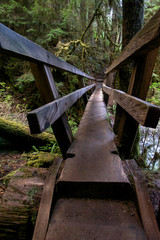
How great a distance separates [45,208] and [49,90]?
1087mm

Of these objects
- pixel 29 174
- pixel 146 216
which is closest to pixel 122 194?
pixel 146 216

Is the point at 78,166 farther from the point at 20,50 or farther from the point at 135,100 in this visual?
the point at 20,50

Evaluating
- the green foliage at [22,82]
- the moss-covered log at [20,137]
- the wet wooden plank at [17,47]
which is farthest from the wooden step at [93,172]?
the green foliage at [22,82]

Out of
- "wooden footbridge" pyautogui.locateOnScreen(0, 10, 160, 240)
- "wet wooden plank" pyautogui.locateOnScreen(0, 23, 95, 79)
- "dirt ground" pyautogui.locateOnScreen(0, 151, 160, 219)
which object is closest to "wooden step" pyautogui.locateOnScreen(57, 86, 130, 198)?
"wooden footbridge" pyautogui.locateOnScreen(0, 10, 160, 240)

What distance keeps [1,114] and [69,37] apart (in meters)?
7.52

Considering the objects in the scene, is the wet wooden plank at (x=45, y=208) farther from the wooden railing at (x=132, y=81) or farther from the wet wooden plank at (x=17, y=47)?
the wet wooden plank at (x=17, y=47)

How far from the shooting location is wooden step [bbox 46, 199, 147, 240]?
2.72ft

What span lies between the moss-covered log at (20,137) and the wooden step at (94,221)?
2.71 m

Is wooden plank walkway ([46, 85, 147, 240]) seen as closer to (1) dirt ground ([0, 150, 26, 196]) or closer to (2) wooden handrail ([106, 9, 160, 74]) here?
(2) wooden handrail ([106, 9, 160, 74])

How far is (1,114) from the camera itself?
557 centimetres

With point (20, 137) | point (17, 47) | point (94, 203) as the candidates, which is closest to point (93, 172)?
point (94, 203)

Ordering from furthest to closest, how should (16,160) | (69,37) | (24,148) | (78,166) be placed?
(69,37), (24,148), (16,160), (78,166)

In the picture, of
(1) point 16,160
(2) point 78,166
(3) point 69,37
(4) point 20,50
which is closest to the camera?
(4) point 20,50

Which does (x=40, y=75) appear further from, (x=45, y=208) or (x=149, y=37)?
(x=45, y=208)
